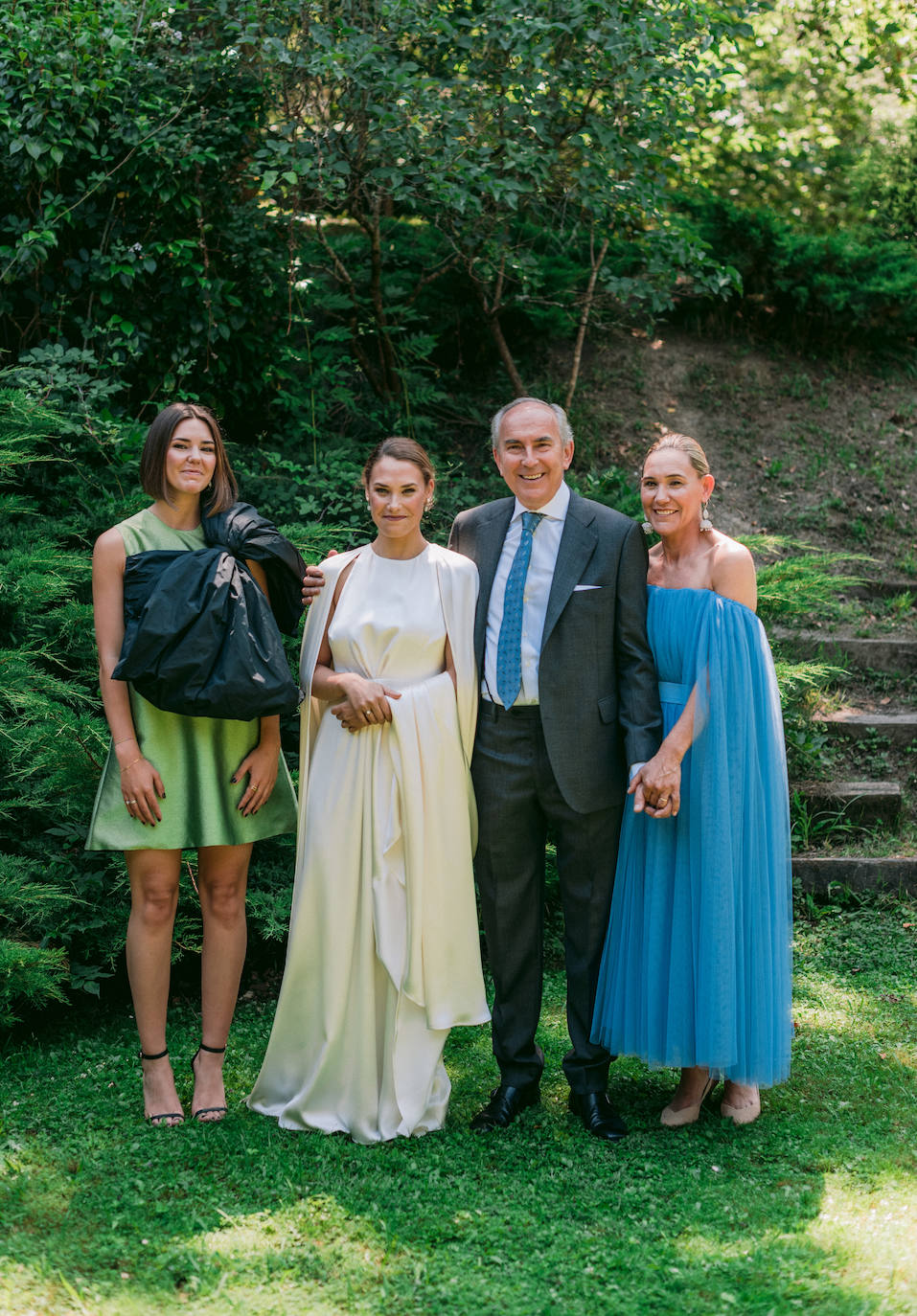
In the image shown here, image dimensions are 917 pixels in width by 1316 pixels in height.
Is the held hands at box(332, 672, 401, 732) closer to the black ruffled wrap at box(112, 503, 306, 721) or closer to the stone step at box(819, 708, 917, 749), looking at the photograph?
the black ruffled wrap at box(112, 503, 306, 721)

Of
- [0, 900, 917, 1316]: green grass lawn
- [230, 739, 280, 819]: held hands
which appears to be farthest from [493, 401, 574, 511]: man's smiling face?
[0, 900, 917, 1316]: green grass lawn

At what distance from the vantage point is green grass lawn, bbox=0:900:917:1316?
253 cm

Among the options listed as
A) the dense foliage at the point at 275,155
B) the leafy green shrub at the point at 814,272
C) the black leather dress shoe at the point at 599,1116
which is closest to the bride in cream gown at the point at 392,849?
the black leather dress shoe at the point at 599,1116

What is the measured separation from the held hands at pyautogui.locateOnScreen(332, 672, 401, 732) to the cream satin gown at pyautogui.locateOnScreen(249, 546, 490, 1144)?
42mm

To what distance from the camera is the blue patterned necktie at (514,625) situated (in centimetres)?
323

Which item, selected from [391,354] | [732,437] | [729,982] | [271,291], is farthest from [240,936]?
[732,437]

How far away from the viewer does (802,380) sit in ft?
28.1

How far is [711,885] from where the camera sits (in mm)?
3156

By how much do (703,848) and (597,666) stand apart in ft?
1.99

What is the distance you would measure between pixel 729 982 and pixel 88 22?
16.8 feet

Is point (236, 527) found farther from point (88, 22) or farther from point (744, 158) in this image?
point (744, 158)

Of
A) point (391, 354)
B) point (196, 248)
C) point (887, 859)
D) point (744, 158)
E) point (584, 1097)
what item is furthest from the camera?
point (744, 158)

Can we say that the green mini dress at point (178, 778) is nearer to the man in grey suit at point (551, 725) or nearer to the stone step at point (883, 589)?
the man in grey suit at point (551, 725)

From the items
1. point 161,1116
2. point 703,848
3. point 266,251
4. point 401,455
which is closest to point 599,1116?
point 703,848
